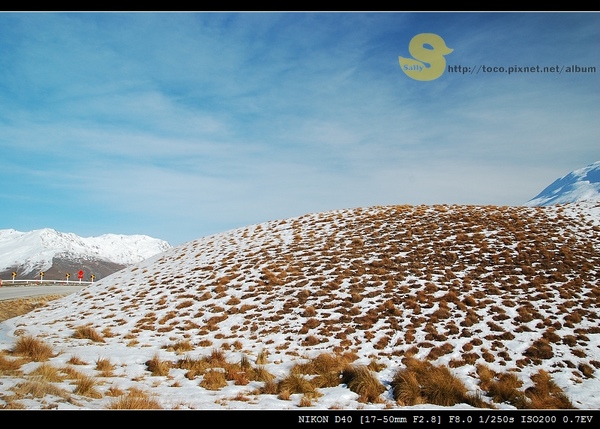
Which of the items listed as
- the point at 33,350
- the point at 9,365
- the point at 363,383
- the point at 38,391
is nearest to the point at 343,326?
the point at 363,383

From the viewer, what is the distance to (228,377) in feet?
32.0

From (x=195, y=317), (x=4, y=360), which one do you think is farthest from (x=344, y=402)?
(x=195, y=317)

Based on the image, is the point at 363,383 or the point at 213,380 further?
the point at 213,380

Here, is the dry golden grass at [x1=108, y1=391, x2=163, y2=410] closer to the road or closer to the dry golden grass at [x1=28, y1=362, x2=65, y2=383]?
the dry golden grass at [x1=28, y1=362, x2=65, y2=383]

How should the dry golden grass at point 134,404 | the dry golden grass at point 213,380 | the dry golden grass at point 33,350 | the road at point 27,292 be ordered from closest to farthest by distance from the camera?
the dry golden grass at point 134,404 → the dry golden grass at point 213,380 → the dry golden grass at point 33,350 → the road at point 27,292

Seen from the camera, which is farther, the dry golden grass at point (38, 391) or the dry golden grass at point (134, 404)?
the dry golden grass at point (38, 391)

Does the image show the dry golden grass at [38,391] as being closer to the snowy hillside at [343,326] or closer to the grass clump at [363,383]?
the snowy hillside at [343,326]

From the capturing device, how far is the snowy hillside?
28.6ft

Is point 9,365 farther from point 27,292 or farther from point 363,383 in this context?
point 27,292

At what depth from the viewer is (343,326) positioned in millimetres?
14031

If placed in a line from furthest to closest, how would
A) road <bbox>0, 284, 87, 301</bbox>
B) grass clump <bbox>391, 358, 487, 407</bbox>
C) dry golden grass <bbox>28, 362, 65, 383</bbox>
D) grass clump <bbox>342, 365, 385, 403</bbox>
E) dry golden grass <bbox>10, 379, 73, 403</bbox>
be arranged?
road <bbox>0, 284, 87, 301</bbox> → grass clump <bbox>342, 365, 385, 403</bbox> → grass clump <bbox>391, 358, 487, 407</bbox> → dry golden grass <bbox>28, 362, 65, 383</bbox> → dry golden grass <bbox>10, 379, 73, 403</bbox>

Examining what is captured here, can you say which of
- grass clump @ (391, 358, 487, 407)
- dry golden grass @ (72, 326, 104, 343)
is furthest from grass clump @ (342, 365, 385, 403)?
dry golden grass @ (72, 326, 104, 343)

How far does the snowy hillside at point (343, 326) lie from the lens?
8711 millimetres

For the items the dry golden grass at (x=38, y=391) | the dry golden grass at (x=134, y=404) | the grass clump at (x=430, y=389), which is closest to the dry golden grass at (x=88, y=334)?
the dry golden grass at (x=38, y=391)
